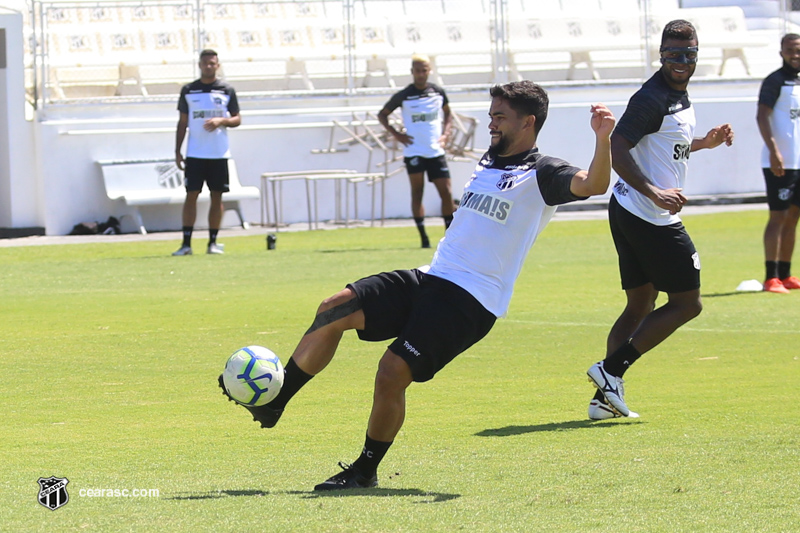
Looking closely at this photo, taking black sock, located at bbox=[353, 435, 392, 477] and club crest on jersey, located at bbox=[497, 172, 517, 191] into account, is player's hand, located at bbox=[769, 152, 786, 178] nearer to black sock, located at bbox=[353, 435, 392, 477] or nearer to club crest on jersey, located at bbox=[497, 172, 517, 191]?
club crest on jersey, located at bbox=[497, 172, 517, 191]

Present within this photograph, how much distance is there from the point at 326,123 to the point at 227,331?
1308 centimetres

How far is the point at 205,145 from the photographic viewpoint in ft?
54.6

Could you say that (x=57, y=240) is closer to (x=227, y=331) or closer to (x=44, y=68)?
(x=44, y=68)

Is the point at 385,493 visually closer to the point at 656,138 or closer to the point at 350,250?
the point at 656,138

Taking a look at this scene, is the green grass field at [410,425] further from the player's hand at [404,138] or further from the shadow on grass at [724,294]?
the player's hand at [404,138]

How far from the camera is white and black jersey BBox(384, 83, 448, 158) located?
17.0m

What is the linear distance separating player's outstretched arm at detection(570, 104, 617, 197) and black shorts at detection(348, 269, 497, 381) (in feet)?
2.35

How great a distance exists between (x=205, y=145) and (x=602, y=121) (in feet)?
39.0

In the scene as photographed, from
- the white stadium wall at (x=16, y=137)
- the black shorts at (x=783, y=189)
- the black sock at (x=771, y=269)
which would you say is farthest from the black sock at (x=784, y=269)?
the white stadium wall at (x=16, y=137)

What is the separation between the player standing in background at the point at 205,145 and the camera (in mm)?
16516

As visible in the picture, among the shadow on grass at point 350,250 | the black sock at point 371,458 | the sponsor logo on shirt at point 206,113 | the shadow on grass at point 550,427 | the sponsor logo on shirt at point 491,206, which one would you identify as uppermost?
the sponsor logo on shirt at point 206,113

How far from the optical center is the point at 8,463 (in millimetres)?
5715

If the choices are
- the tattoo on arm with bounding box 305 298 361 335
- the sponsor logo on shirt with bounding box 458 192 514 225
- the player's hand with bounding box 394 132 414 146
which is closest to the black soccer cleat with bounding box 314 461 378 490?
the tattoo on arm with bounding box 305 298 361 335

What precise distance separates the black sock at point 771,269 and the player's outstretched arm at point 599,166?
24.7 ft
